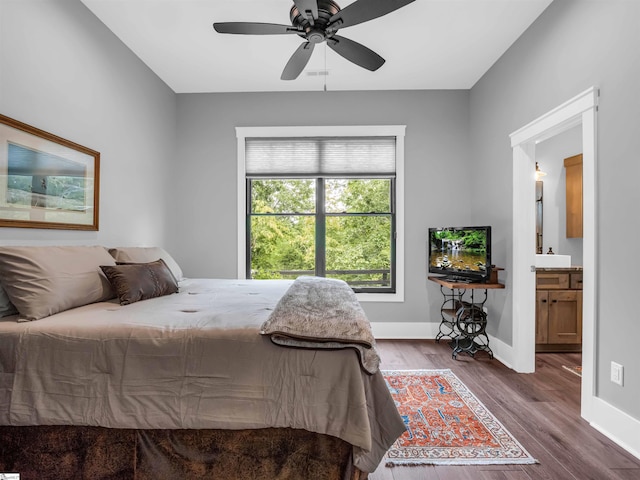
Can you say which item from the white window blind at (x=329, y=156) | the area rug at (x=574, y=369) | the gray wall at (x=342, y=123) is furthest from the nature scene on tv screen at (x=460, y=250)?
the area rug at (x=574, y=369)

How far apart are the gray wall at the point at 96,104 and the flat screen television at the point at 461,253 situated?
10.1 feet

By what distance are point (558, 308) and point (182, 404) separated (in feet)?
12.1

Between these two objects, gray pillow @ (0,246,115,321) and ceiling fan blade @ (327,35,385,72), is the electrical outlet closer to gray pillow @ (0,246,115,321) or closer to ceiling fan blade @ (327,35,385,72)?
ceiling fan blade @ (327,35,385,72)

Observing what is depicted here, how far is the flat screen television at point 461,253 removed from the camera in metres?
3.31

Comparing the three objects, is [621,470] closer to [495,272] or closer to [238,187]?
[495,272]

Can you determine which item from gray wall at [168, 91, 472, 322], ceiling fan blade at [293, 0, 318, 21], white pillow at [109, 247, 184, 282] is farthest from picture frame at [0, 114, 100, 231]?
ceiling fan blade at [293, 0, 318, 21]

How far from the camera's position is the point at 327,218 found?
4289 millimetres

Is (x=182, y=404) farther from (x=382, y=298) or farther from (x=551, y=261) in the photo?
(x=551, y=261)

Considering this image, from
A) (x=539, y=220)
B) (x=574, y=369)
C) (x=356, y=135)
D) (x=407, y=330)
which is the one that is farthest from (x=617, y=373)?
(x=356, y=135)

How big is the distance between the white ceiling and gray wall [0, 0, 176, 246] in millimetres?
269

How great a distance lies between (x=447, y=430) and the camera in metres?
2.11

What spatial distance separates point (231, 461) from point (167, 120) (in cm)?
367

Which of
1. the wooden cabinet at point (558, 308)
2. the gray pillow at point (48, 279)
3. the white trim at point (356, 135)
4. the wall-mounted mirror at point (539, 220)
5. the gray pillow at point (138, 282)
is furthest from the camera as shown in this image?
the wall-mounted mirror at point (539, 220)

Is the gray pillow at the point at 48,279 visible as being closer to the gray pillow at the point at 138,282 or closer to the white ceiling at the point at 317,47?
the gray pillow at the point at 138,282
